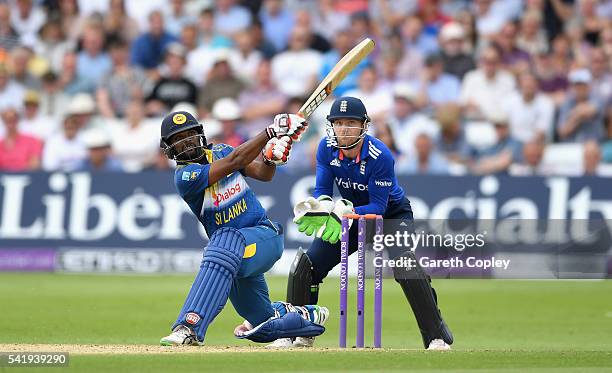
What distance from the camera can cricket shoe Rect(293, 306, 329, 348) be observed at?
9227mm

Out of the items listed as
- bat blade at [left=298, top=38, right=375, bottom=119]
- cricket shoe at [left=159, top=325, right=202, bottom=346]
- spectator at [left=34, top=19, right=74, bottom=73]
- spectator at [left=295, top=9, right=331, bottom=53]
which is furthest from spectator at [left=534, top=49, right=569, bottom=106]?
cricket shoe at [left=159, top=325, right=202, bottom=346]

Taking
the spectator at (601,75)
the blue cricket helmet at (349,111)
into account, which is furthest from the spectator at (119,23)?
the blue cricket helmet at (349,111)

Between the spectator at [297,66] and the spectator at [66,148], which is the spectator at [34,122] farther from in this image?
the spectator at [297,66]

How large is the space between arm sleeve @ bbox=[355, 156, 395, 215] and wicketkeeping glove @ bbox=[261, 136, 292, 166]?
2.47 feet

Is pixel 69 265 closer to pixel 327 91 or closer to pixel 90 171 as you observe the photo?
pixel 90 171

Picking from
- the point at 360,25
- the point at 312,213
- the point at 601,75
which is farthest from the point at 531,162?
the point at 312,213

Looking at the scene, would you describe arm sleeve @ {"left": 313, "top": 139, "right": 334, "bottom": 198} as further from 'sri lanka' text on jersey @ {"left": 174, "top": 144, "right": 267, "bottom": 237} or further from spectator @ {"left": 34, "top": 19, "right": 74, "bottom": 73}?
spectator @ {"left": 34, "top": 19, "right": 74, "bottom": 73}

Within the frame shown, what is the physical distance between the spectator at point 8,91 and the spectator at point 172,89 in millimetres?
1956

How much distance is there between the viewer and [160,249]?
1572 centimetres

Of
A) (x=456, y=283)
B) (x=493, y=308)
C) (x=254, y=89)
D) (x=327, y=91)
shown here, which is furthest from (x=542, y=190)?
(x=327, y=91)

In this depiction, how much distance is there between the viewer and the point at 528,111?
17.3 m

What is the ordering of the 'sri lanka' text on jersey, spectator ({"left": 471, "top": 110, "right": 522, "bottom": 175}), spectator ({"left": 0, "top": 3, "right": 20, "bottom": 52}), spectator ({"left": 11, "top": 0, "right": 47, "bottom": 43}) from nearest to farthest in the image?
the 'sri lanka' text on jersey, spectator ({"left": 471, "top": 110, "right": 522, "bottom": 175}), spectator ({"left": 0, "top": 3, "right": 20, "bottom": 52}), spectator ({"left": 11, "top": 0, "right": 47, "bottom": 43})

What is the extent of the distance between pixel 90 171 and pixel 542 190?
5708mm

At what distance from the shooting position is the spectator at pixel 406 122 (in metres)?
16.7
